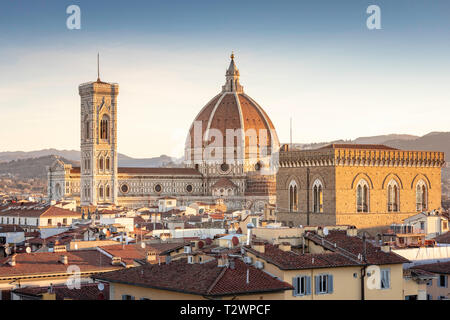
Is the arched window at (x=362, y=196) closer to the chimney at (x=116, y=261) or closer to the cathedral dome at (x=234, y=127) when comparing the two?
the chimney at (x=116, y=261)

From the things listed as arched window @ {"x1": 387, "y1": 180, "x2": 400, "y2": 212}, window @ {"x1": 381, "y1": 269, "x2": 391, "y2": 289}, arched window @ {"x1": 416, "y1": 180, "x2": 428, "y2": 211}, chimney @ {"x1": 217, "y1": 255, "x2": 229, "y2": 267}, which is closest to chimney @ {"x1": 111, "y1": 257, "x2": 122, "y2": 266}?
window @ {"x1": 381, "y1": 269, "x2": 391, "y2": 289}

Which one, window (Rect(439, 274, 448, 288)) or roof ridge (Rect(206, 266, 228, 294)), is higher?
roof ridge (Rect(206, 266, 228, 294))

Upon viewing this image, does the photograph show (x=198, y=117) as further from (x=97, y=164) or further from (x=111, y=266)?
(x=111, y=266)

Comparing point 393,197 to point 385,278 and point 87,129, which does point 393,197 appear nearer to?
point 385,278

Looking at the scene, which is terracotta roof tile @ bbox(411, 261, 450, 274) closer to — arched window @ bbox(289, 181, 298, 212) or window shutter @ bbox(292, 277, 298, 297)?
window shutter @ bbox(292, 277, 298, 297)

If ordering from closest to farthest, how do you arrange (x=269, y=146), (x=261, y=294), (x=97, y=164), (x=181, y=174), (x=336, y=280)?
(x=261, y=294), (x=336, y=280), (x=97, y=164), (x=181, y=174), (x=269, y=146)

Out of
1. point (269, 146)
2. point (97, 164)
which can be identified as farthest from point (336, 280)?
point (269, 146)

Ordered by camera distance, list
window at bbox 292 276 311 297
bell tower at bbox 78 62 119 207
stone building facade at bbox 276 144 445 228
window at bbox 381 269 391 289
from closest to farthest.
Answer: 1. window at bbox 292 276 311 297
2. window at bbox 381 269 391 289
3. stone building facade at bbox 276 144 445 228
4. bell tower at bbox 78 62 119 207

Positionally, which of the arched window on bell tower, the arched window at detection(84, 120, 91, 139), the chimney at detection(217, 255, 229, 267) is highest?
the arched window at detection(84, 120, 91, 139)
